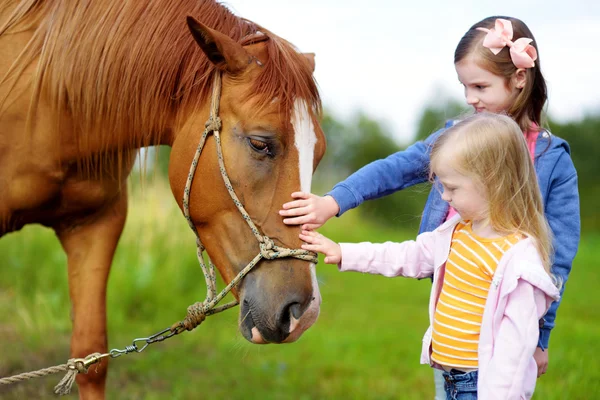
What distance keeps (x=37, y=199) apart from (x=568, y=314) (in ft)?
17.0

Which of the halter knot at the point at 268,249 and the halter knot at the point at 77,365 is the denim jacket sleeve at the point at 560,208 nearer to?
the halter knot at the point at 268,249

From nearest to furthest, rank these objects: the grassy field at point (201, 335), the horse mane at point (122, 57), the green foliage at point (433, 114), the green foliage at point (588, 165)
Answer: the horse mane at point (122, 57)
the grassy field at point (201, 335)
the green foliage at point (588, 165)
the green foliage at point (433, 114)

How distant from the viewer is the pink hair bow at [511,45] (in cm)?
205

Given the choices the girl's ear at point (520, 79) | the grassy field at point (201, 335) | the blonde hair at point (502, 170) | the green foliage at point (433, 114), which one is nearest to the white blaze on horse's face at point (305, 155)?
the grassy field at point (201, 335)

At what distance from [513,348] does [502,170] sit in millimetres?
522

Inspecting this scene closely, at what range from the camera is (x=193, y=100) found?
232 cm

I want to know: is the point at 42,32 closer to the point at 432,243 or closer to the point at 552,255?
the point at 432,243

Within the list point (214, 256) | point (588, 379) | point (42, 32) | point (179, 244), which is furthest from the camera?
point (179, 244)

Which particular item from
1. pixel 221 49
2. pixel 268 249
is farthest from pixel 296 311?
pixel 221 49

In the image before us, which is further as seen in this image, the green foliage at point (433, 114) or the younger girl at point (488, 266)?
the green foliage at point (433, 114)

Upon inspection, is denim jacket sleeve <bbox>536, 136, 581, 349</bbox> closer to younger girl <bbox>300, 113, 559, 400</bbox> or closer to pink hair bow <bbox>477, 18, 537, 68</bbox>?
younger girl <bbox>300, 113, 559, 400</bbox>

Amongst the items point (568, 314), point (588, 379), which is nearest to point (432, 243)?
point (588, 379)

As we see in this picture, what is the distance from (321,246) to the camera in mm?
2029

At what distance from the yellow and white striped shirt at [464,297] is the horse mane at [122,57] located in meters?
0.91
